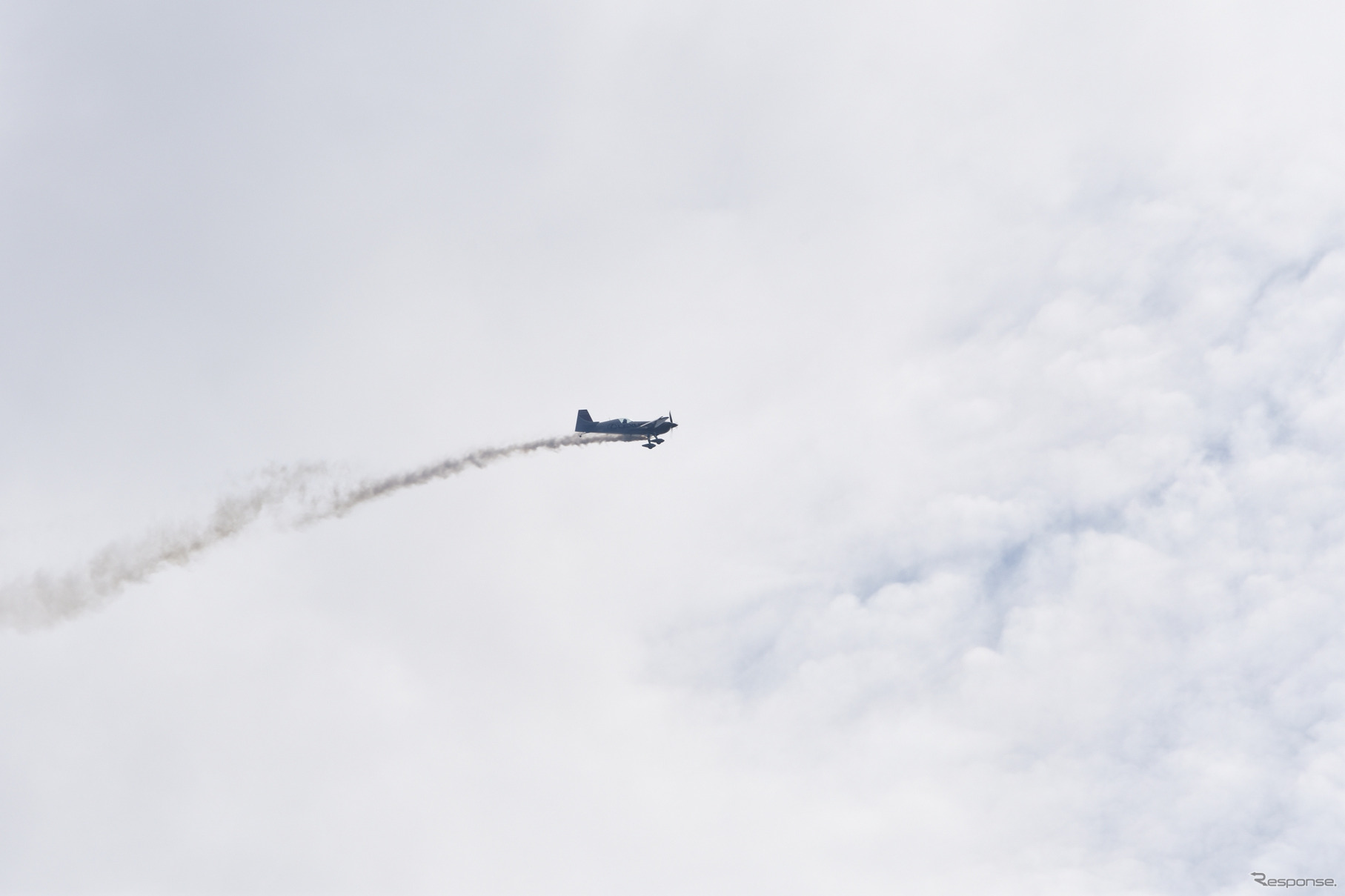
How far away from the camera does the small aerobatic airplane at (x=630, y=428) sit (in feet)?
510

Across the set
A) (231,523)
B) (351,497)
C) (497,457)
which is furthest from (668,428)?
(231,523)

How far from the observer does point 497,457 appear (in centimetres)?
15538

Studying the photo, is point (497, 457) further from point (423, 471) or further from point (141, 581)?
point (141, 581)

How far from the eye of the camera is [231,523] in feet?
447

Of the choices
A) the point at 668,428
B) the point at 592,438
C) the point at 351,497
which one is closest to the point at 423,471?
the point at 351,497

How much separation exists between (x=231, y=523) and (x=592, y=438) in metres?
57.5

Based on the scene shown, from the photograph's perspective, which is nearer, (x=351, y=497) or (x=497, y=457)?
(x=351, y=497)

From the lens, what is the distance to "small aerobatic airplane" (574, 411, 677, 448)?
510ft

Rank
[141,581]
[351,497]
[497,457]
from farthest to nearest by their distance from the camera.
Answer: [497,457] < [351,497] < [141,581]

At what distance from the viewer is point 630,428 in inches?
6216

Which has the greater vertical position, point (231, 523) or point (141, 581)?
point (231, 523)

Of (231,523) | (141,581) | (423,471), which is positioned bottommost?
(141,581)

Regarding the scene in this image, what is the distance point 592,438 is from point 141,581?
70.6m

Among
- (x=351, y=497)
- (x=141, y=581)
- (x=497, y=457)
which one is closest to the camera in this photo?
(x=141, y=581)
